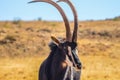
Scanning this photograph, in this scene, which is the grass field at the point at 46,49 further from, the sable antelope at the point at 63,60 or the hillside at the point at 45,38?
the sable antelope at the point at 63,60

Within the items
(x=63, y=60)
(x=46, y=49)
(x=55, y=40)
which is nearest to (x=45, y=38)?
(x=46, y=49)

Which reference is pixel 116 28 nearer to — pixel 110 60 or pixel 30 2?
pixel 110 60

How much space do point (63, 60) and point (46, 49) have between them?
30.6 m

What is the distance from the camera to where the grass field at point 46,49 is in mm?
27781

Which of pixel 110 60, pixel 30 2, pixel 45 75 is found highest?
pixel 30 2

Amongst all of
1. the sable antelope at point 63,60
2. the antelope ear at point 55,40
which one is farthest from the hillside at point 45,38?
the antelope ear at point 55,40

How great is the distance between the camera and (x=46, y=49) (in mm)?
39281

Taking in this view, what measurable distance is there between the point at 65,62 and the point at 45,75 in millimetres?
814

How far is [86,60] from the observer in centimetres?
3388

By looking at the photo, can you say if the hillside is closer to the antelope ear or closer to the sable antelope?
the sable antelope

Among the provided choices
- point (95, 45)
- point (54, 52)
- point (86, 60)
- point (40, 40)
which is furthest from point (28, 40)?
point (54, 52)

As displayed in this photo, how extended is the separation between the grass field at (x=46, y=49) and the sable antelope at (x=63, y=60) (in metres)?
13.8

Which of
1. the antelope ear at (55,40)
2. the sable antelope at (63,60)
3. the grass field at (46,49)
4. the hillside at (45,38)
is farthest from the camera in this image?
the hillside at (45,38)

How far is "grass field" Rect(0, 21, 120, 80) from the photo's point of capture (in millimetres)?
27781
